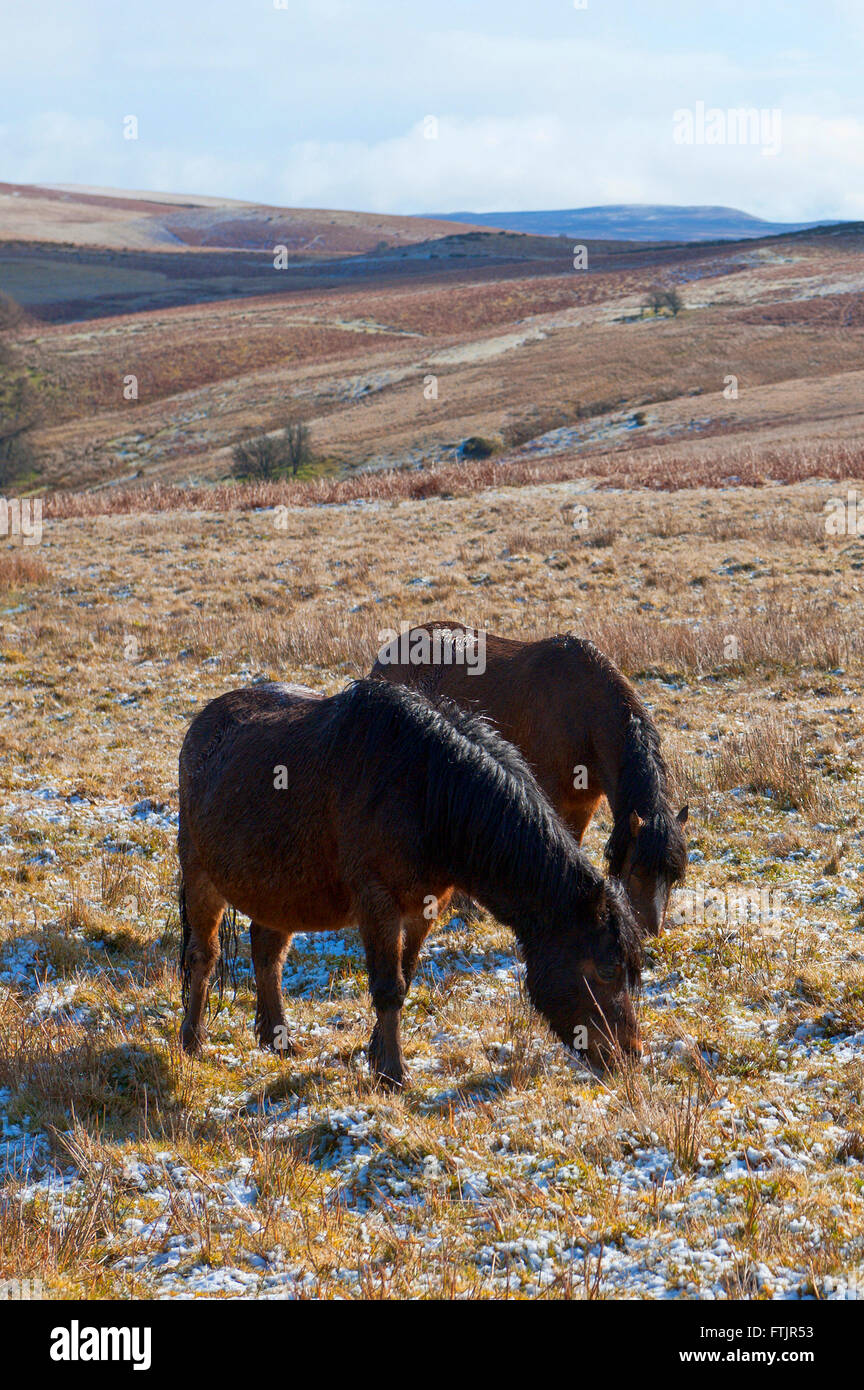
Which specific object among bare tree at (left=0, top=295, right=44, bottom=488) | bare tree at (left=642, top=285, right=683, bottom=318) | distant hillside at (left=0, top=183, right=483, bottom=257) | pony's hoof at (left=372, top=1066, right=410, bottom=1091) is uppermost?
distant hillside at (left=0, top=183, right=483, bottom=257)

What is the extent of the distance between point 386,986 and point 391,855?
66cm

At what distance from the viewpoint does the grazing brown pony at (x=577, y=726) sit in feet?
20.2

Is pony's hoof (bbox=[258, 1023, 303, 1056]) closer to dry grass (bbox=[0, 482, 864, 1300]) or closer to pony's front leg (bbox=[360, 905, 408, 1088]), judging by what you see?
dry grass (bbox=[0, 482, 864, 1300])

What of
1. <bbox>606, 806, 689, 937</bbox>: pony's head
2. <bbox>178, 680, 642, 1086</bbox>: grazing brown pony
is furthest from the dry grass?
<bbox>606, 806, 689, 937</bbox>: pony's head

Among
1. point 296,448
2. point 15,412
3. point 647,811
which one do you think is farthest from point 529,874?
point 15,412

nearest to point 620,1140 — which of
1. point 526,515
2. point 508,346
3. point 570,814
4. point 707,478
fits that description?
point 570,814

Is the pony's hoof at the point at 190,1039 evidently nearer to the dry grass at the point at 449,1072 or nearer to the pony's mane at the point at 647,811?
the dry grass at the point at 449,1072

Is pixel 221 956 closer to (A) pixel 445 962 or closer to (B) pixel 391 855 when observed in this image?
(A) pixel 445 962

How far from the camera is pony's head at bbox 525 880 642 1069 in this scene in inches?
190

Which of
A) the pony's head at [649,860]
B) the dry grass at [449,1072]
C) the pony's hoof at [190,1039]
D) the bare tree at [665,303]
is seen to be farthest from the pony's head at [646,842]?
the bare tree at [665,303]

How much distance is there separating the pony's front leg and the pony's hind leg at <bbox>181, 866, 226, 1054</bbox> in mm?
1230

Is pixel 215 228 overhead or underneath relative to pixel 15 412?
overhead

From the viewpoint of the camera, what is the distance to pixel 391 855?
5074 millimetres
